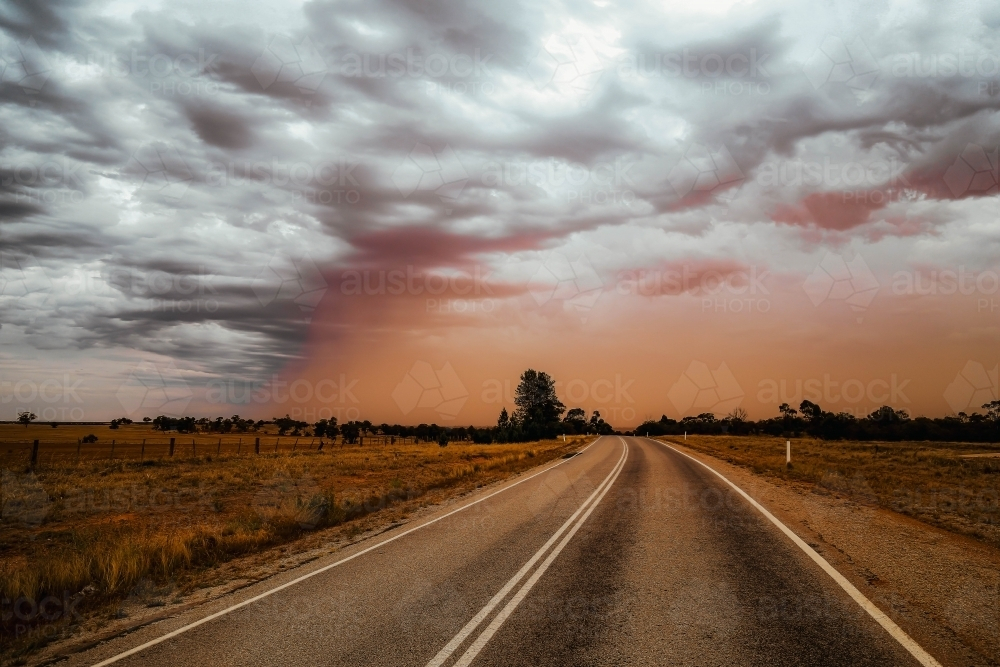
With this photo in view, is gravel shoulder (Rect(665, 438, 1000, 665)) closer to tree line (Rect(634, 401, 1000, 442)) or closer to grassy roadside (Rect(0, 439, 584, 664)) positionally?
grassy roadside (Rect(0, 439, 584, 664))

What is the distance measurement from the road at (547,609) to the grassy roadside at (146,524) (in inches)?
82.1

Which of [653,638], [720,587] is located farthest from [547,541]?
[653,638]

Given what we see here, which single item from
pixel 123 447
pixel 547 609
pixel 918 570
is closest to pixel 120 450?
pixel 123 447

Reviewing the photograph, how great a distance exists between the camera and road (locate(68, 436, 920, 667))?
5.09 meters

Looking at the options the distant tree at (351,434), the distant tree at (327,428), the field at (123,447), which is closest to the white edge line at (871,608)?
the field at (123,447)

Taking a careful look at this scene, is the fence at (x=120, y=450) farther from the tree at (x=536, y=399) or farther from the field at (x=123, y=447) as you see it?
the tree at (x=536, y=399)

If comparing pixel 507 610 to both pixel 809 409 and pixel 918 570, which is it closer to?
pixel 918 570

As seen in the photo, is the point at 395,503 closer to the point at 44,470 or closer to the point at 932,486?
the point at 932,486

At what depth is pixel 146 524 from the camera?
52.9ft

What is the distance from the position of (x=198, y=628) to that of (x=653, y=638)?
489 cm

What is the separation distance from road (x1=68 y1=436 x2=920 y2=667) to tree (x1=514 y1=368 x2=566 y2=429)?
103176 millimetres

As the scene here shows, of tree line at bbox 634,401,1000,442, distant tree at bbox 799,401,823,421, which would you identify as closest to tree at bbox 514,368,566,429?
tree line at bbox 634,401,1000,442

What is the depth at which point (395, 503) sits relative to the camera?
1645 centimetres

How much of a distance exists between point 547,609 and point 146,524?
1479 centimetres
